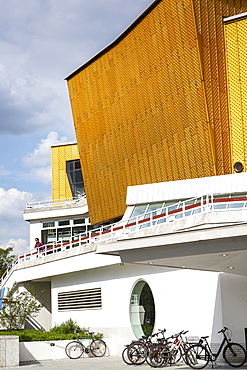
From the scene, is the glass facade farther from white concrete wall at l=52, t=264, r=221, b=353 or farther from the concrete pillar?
the concrete pillar

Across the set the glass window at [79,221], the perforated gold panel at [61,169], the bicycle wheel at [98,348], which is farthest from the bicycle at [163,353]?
the perforated gold panel at [61,169]

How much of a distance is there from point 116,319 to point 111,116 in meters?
16.1

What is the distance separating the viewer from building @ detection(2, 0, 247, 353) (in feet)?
70.0

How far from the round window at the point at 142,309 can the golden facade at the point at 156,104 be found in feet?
26.0

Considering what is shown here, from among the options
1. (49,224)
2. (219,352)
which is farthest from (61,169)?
(219,352)

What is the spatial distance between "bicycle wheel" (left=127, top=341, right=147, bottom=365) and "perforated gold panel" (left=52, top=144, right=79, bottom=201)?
37749mm

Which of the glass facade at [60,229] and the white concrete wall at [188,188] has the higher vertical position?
the glass facade at [60,229]

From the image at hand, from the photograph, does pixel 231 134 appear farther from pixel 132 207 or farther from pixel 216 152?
pixel 132 207

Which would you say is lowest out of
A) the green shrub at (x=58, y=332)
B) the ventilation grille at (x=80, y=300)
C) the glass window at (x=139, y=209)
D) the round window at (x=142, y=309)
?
the green shrub at (x=58, y=332)

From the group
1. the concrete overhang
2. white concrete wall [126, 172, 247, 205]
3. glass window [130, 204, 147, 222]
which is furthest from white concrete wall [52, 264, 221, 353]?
white concrete wall [126, 172, 247, 205]

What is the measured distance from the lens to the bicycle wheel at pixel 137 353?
24875 mm

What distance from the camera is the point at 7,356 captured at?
2512 cm

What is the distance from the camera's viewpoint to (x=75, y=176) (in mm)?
61812

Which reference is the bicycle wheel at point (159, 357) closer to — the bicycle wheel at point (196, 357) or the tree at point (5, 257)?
the bicycle wheel at point (196, 357)
